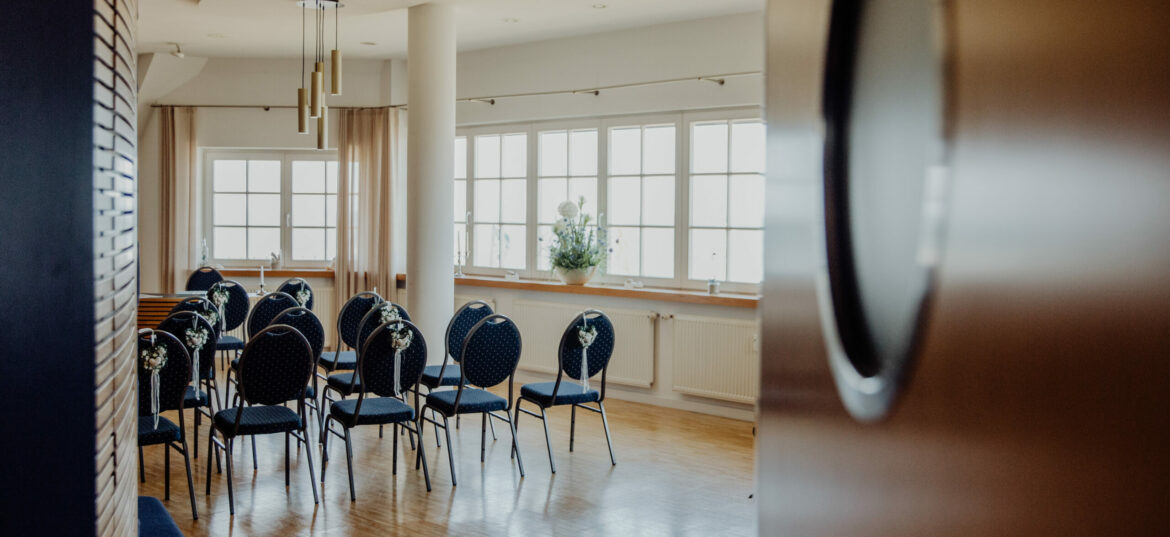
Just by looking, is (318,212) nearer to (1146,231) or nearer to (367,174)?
(367,174)

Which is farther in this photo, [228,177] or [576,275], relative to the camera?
[228,177]

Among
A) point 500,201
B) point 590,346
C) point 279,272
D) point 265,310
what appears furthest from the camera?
point 279,272

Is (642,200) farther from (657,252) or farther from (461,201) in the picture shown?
(461,201)

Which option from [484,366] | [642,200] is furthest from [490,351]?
[642,200]

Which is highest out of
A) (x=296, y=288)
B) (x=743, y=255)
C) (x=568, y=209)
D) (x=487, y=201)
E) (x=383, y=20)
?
(x=383, y=20)

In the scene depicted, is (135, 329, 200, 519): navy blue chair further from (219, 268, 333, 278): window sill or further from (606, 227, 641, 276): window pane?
(219, 268, 333, 278): window sill

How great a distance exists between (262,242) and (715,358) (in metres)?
5.67

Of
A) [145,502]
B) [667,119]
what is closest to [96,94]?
[145,502]

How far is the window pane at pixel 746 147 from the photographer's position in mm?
6898

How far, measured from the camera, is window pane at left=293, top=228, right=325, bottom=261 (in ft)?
32.4

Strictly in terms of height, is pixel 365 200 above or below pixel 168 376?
above

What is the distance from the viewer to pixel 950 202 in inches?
10.3

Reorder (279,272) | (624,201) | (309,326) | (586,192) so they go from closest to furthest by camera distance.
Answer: (309,326) < (624,201) < (586,192) < (279,272)

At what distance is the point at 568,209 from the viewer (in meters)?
7.74
